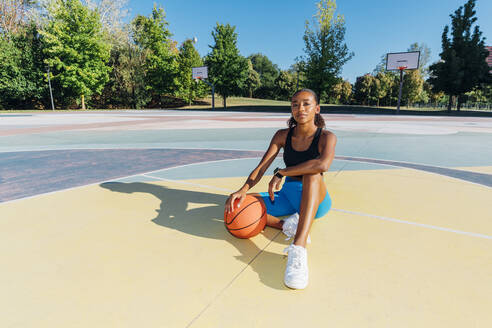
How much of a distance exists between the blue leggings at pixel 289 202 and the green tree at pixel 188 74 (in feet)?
134

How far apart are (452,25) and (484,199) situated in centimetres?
3942

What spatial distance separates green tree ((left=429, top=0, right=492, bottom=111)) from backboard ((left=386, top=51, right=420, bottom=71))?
438 cm

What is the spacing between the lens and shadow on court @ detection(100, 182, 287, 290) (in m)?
2.28

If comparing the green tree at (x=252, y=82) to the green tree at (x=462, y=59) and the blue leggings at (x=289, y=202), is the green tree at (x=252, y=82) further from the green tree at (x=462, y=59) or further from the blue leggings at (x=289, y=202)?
the blue leggings at (x=289, y=202)

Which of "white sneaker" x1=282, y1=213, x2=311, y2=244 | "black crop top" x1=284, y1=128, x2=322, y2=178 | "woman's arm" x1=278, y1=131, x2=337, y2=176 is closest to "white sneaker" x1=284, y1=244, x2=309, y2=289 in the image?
"white sneaker" x1=282, y1=213, x2=311, y2=244

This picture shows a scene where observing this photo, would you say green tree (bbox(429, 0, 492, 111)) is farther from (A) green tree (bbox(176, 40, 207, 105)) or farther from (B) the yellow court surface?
(B) the yellow court surface

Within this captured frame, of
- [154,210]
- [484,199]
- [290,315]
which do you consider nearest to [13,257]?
[154,210]

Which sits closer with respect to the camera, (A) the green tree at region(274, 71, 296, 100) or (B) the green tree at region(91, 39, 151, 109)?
(B) the green tree at region(91, 39, 151, 109)

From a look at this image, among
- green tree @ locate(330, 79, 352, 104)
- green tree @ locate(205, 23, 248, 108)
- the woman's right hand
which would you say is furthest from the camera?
green tree @ locate(330, 79, 352, 104)

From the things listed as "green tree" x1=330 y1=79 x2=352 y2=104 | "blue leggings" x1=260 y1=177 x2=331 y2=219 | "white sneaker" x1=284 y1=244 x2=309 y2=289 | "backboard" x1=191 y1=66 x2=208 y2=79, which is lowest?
"white sneaker" x1=284 y1=244 x2=309 y2=289

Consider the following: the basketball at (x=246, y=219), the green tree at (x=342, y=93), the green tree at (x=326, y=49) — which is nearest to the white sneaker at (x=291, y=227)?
the basketball at (x=246, y=219)

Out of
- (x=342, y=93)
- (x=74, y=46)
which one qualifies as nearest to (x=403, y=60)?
(x=342, y=93)

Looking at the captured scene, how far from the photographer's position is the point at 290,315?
175 cm

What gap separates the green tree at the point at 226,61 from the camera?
3678 cm
